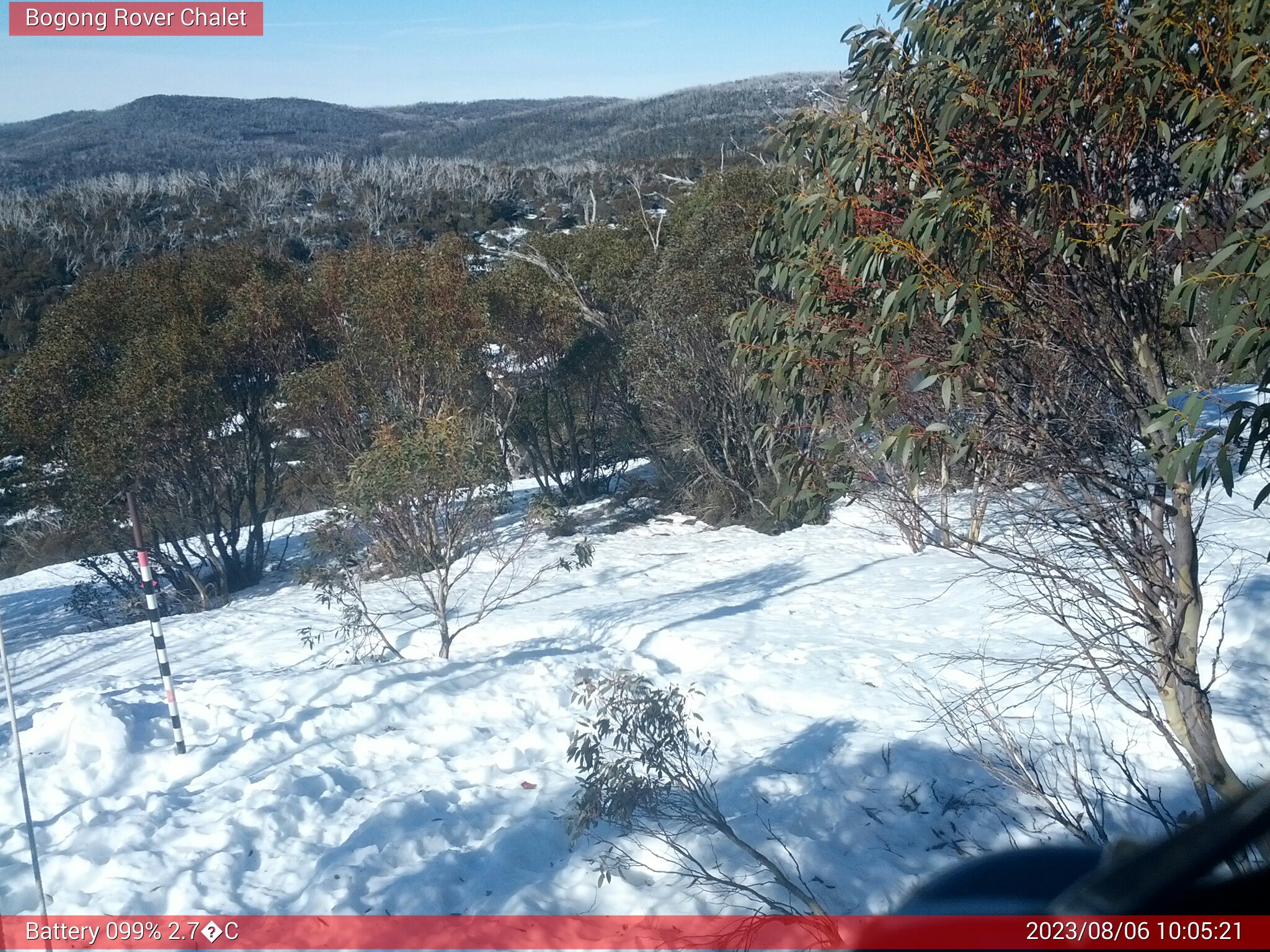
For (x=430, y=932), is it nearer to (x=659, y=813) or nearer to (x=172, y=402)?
(x=659, y=813)

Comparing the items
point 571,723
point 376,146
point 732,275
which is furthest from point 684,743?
point 376,146

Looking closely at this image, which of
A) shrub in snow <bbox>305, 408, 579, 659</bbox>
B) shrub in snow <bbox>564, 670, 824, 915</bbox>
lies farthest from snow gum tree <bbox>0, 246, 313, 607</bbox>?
shrub in snow <bbox>564, 670, 824, 915</bbox>

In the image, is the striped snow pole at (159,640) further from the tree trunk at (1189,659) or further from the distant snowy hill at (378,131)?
the distant snowy hill at (378,131)

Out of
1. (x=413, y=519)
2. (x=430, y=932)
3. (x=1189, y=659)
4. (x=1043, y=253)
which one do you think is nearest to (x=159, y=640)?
(x=413, y=519)

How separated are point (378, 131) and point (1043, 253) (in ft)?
214

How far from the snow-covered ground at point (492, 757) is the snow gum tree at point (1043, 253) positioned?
695 mm

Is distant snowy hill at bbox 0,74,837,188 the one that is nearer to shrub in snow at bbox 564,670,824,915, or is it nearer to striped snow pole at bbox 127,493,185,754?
striped snow pole at bbox 127,493,185,754

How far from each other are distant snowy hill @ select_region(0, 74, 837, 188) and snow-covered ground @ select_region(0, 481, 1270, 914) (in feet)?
64.0

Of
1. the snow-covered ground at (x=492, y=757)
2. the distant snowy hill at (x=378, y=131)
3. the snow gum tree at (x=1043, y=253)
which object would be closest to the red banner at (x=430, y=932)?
the snow-covered ground at (x=492, y=757)

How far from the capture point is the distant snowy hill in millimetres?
39562

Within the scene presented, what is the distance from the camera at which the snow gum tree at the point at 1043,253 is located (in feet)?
11.0

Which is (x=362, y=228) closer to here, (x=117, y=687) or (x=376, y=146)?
(x=376, y=146)

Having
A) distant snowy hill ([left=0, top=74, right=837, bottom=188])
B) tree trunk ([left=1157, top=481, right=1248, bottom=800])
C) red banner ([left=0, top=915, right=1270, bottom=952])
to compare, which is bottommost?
red banner ([left=0, top=915, right=1270, bottom=952])

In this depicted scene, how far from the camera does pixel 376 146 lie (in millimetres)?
58750
